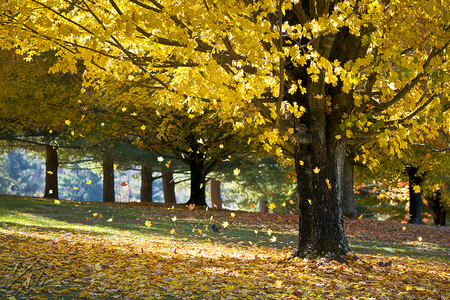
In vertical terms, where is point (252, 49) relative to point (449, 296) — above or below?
above

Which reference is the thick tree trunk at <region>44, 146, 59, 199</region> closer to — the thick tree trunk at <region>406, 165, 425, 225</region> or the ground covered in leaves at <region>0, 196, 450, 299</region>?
the ground covered in leaves at <region>0, 196, 450, 299</region>

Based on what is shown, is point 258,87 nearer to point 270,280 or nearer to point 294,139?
point 294,139

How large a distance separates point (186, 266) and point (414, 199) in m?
16.7

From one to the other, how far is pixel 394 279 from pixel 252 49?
13.5 feet

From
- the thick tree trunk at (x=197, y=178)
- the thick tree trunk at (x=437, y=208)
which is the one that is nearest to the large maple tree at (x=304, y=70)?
the thick tree trunk at (x=197, y=178)

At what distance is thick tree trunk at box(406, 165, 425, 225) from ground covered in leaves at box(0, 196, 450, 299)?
27.4 feet

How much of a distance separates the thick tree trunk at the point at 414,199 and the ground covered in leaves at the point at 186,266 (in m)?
8.36

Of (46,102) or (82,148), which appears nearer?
(46,102)

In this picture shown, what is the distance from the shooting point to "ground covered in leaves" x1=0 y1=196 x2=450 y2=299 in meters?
4.91

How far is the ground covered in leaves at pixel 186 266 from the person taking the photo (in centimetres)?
491

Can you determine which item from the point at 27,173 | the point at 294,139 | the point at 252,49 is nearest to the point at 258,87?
the point at 252,49

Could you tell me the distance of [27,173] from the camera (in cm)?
5609

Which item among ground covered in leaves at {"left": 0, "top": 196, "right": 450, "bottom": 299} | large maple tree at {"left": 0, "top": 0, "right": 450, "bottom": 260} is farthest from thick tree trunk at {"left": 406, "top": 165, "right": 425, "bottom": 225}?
large maple tree at {"left": 0, "top": 0, "right": 450, "bottom": 260}

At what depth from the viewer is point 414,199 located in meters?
20.1
